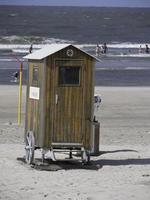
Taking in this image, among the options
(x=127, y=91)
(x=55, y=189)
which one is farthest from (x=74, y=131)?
(x=127, y=91)

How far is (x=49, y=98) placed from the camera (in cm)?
1132

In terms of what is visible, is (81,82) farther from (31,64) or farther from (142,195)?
(142,195)

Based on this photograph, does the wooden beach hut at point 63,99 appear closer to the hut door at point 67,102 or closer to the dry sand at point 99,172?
the hut door at point 67,102

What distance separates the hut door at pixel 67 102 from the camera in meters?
11.4

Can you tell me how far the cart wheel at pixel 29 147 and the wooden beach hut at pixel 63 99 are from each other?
17 millimetres

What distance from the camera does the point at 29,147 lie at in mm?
11680

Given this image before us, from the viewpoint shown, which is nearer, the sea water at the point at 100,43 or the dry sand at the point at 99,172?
the dry sand at the point at 99,172

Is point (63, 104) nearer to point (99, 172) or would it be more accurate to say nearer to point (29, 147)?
point (29, 147)

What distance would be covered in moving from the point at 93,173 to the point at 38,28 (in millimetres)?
91099

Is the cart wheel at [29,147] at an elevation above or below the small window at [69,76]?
below

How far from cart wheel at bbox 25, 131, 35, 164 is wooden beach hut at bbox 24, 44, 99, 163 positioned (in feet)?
0.06

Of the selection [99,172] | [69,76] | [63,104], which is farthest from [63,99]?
[99,172]

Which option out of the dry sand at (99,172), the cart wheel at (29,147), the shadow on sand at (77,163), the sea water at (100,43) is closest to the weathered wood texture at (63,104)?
the cart wheel at (29,147)

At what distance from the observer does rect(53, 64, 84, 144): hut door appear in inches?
448
